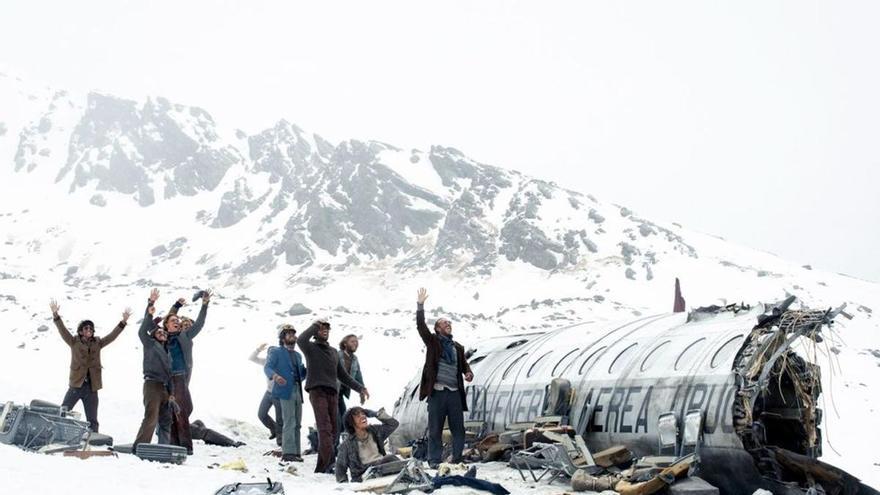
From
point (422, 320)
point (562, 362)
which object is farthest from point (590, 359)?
point (422, 320)

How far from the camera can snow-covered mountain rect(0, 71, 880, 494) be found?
111 feet

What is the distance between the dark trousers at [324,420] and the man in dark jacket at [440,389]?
4.33ft

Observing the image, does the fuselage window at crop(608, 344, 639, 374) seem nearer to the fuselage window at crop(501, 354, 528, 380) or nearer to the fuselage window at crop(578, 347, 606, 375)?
the fuselage window at crop(578, 347, 606, 375)

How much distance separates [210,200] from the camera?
389 feet

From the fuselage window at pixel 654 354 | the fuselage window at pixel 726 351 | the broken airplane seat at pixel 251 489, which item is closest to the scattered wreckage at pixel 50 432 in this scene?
the broken airplane seat at pixel 251 489

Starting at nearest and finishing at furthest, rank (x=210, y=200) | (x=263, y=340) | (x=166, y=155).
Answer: (x=263, y=340) < (x=210, y=200) < (x=166, y=155)

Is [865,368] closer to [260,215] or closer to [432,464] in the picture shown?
[432,464]

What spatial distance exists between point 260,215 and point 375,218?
20319 mm

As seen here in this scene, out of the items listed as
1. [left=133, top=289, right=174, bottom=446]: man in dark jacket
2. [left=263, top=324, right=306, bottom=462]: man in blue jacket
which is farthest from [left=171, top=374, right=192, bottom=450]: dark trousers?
[left=263, top=324, right=306, bottom=462]: man in blue jacket

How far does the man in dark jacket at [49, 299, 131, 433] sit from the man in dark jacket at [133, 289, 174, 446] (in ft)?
3.23

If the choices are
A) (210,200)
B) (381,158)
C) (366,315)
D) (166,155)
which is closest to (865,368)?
(366,315)

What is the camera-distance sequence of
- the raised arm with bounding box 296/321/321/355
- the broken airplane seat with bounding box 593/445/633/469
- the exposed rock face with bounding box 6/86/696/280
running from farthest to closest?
1. the exposed rock face with bounding box 6/86/696/280
2. the raised arm with bounding box 296/321/321/355
3. the broken airplane seat with bounding box 593/445/633/469

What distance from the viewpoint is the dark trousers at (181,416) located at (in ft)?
42.5

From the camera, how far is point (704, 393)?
33.9 ft
